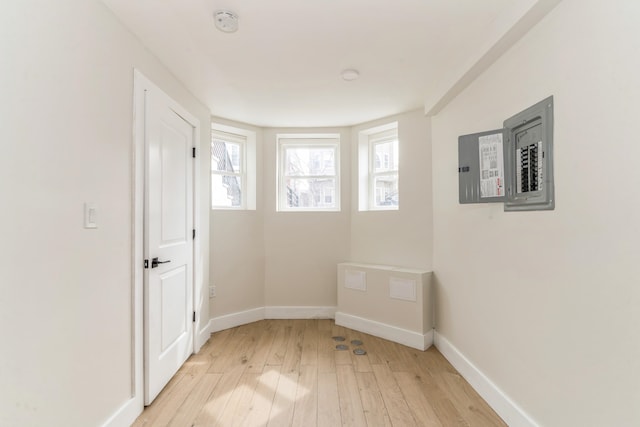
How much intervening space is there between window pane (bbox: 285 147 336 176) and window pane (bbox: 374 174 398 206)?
71 cm

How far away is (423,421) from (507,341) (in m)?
0.69

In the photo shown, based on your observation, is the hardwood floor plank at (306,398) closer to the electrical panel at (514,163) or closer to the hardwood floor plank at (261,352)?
the hardwood floor plank at (261,352)

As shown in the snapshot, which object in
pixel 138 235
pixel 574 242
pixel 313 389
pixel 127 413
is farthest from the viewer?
pixel 313 389

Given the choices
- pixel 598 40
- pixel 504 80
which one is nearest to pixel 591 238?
pixel 598 40

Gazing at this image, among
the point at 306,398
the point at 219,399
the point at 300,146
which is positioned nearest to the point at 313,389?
the point at 306,398

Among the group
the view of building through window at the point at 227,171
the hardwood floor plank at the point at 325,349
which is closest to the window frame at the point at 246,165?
the view of building through window at the point at 227,171

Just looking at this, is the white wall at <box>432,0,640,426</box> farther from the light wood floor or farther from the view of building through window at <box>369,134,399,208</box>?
the view of building through window at <box>369,134,399,208</box>

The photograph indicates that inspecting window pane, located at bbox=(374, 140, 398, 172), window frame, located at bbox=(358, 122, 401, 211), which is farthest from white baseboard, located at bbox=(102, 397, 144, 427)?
window pane, located at bbox=(374, 140, 398, 172)

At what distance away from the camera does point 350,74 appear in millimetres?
2533

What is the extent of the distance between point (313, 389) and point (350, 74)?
2343 mm

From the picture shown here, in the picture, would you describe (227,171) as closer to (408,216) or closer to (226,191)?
(226,191)

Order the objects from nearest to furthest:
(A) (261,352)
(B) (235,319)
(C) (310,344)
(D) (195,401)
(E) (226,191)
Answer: (D) (195,401), (A) (261,352), (C) (310,344), (B) (235,319), (E) (226,191)

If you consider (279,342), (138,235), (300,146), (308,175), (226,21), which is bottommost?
(279,342)

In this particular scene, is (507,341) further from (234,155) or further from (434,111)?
(234,155)
